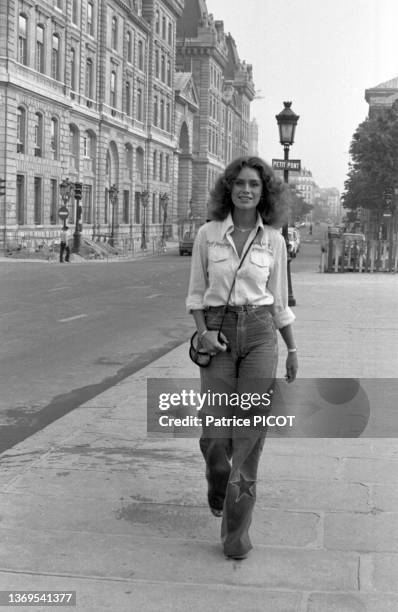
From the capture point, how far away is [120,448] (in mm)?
6309

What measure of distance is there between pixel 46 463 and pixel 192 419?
1.50 meters

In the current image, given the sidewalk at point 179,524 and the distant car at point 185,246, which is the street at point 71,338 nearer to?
the sidewalk at point 179,524

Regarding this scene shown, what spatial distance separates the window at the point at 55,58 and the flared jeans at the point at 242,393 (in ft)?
169

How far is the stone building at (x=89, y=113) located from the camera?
47.9 metres

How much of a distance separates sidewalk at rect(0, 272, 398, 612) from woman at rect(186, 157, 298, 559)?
33cm

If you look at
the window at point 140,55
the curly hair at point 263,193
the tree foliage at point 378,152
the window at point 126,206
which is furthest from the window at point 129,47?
the curly hair at point 263,193

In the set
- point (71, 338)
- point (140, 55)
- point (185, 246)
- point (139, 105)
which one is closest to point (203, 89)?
point (140, 55)

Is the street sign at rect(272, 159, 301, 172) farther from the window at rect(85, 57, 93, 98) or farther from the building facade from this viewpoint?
the window at rect(85, 57, 93, 98)

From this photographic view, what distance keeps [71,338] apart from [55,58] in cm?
4341

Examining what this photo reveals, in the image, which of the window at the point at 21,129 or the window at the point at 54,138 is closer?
the window at the point at 21,129

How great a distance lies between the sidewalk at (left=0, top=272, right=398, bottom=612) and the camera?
3887 millimetres

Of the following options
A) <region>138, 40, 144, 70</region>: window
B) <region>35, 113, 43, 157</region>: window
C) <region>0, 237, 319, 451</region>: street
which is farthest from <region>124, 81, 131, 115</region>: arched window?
<region>0, 237, 319, 451</region>: street

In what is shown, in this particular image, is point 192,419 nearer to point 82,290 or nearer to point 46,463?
point 46,463

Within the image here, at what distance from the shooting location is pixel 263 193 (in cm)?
459
